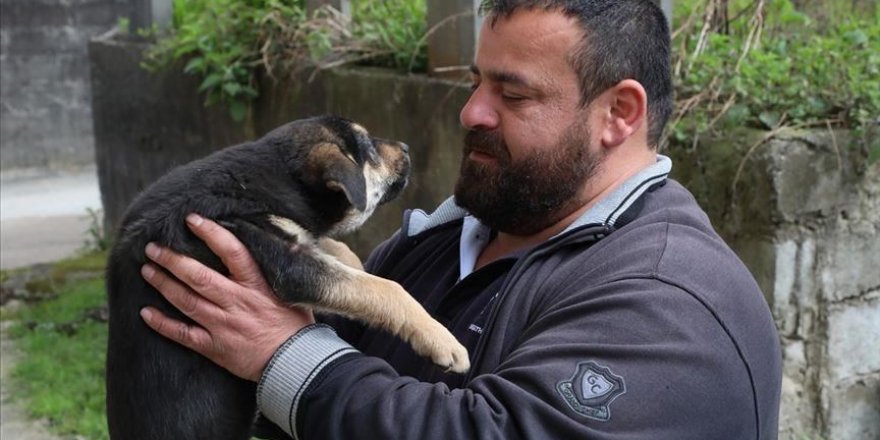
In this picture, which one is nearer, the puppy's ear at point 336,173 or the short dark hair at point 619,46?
the short dark hair at point 619,46

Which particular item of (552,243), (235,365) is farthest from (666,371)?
(235,365)

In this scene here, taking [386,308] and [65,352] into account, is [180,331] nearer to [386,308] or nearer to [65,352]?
[386,308]

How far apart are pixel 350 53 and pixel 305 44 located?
16.4 inches

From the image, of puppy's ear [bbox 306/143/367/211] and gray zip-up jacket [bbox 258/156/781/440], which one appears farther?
puppy's ear [bbox 306/143/367/211]

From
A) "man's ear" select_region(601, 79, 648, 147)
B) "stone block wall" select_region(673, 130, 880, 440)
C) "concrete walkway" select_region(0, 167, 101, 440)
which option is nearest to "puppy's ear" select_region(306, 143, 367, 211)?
"man's ear" select_region(601, 79, 648, 147)

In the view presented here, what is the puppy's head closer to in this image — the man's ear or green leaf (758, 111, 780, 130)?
the man's ear

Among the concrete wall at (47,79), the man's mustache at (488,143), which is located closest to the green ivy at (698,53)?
the man's mustache at (488,143)

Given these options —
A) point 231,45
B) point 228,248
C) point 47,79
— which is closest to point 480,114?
point 228,248

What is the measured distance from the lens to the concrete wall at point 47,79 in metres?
15.0

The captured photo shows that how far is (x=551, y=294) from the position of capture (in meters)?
2.70

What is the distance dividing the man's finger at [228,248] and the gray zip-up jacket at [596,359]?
0.23m

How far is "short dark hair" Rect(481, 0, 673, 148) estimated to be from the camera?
9.66 feet

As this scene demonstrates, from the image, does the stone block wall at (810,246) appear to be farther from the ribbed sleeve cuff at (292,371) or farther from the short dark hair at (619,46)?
the ribbed sleeve cuff at (292,371)

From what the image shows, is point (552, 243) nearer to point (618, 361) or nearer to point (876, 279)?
point (618, 361)
